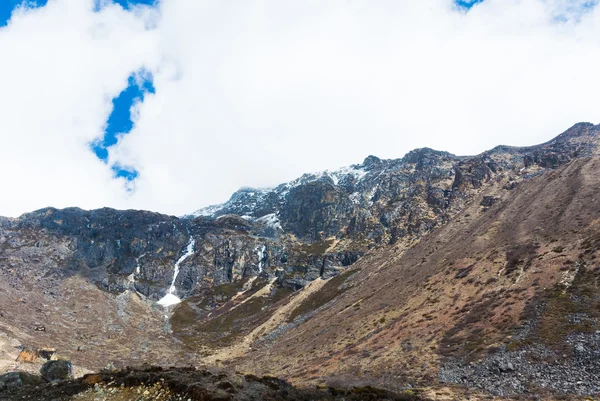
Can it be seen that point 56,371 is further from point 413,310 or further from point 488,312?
point 413,310

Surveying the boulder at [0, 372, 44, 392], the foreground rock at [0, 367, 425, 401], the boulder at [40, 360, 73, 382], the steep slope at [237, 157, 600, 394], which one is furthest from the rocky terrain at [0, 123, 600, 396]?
the boulder at [0, 372, 44, 392]

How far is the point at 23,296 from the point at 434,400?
170 m

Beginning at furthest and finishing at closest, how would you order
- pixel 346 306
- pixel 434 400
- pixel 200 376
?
pixel 346 306 < pixel 434 400 < pixel 200 376

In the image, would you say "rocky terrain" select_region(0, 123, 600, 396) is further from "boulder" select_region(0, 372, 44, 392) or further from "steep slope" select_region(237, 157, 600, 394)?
"boulder" select_region(0, 372, 44, 392)

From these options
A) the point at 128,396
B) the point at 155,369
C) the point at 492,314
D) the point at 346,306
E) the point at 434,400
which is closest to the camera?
the point at 128,396

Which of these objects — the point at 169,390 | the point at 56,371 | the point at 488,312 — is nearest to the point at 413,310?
the point at 488,312

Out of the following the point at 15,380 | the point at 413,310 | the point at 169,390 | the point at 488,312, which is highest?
the point at 15,380

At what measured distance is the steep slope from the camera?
Answer: 1479 inches

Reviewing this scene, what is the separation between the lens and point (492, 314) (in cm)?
5206

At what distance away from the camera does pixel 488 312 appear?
175ft

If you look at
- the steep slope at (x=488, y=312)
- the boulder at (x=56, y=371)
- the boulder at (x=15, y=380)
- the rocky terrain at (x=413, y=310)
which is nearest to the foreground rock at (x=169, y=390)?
the boulder at (x=15, y=380)

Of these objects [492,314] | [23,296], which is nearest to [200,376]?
[492,314]

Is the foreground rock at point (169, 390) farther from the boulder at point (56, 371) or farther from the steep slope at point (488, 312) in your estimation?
the steep slope at point (488, 312)

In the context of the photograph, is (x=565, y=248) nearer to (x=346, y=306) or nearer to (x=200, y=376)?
(x=346, y=306)
